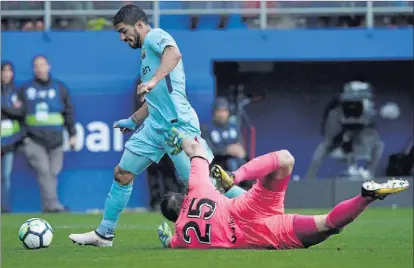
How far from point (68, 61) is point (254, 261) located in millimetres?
11446

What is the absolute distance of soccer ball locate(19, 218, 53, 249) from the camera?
10711 millimetres

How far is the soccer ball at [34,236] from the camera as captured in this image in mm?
10711

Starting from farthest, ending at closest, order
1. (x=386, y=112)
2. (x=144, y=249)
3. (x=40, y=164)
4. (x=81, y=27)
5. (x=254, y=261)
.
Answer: (x=386, y=112)
(x=81, y=27)
(x=40, y=164)
(x=144, y=249)
(x=254, y=261)

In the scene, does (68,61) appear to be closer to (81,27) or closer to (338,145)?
(81,27)

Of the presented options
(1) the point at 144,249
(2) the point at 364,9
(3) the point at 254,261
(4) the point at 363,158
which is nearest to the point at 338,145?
(4) the point at 363,158

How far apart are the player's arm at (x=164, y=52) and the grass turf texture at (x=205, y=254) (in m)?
1.50

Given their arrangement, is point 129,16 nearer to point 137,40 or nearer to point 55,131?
point 137,40

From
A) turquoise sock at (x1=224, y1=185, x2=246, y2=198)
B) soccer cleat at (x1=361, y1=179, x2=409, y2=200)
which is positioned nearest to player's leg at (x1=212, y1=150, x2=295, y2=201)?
soccer cleat at (x1=361, y1=179, x2=409, y2=200)

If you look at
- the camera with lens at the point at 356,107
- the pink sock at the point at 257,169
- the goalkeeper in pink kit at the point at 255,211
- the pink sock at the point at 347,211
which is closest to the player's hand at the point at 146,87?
the goalkeeper in pink kit at the point at 255,211

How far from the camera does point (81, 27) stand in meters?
19.9

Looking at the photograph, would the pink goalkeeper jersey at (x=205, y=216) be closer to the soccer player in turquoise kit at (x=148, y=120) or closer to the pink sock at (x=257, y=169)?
the pink sock at (x=257, y=169)

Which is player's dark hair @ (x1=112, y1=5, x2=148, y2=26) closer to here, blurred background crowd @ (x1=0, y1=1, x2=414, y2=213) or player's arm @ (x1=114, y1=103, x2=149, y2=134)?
player's arm @ (x1=114, y1=103, x2=149, y2=134)

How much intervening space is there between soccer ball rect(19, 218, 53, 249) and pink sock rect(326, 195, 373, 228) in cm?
272

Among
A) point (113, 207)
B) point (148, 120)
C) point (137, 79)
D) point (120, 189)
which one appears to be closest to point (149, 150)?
point (148, 120)
